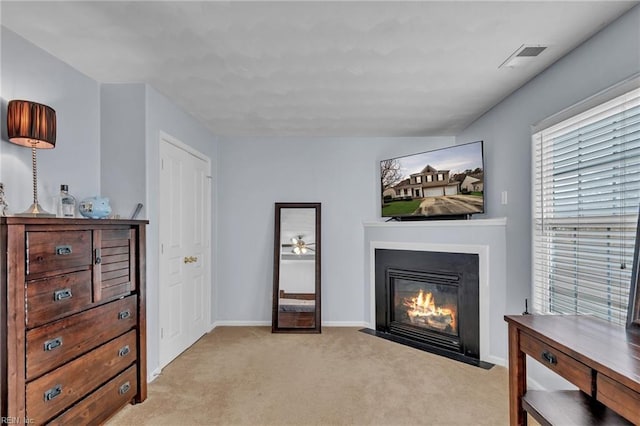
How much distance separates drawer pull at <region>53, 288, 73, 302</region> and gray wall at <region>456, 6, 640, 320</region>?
121 inches

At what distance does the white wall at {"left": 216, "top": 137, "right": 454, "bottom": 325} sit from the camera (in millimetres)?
4215

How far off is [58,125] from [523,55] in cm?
308

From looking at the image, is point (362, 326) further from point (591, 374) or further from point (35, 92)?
point (35, 92)

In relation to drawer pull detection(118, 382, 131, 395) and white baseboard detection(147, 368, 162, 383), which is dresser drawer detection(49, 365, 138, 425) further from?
white baseboard detection(147, 368, 162, 383)

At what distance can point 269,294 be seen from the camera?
4.21 meters

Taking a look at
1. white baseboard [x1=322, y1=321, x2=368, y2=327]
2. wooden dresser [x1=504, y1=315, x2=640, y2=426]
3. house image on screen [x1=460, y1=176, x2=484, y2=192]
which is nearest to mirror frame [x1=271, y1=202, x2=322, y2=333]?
white baseboard [x1=322, y1=321, x2=368, y2=327]

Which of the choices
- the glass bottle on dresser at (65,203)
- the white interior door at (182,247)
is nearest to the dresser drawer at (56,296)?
the glass bottle on dresser at (65,203)

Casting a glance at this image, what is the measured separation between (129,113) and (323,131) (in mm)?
2020

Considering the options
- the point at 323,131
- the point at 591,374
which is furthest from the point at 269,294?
the point at 591,374

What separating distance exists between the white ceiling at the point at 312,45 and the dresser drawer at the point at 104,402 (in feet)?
6.76

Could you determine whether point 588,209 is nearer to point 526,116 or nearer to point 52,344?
point 526,116

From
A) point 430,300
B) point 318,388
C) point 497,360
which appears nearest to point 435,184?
point 430,300

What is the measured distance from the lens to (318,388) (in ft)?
8.48

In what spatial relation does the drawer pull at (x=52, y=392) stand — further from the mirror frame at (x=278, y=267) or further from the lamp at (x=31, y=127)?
the mirror frame at (x=278, y=267)
